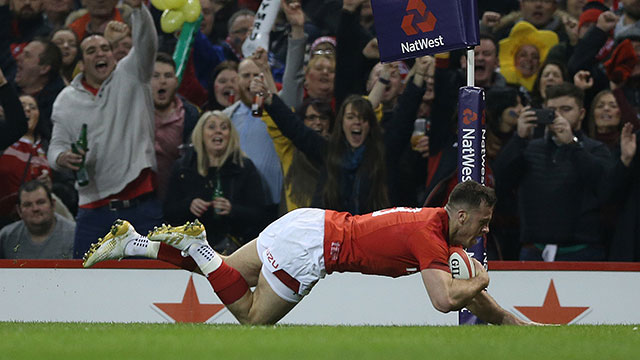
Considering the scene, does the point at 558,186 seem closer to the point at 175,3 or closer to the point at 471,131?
the point at 471,131

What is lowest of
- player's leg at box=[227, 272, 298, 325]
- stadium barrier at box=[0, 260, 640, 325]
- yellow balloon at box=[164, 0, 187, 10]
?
stadium barrier at box=[0, 260, 640, 325]

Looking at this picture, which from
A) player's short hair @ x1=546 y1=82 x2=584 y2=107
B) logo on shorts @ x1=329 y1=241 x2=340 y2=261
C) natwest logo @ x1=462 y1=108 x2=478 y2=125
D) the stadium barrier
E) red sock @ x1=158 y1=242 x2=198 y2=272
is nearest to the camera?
logo on shorts @ x1=329 y1=241 x2=340 y2=261

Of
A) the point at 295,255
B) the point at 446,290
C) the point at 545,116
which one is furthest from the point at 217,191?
the point at 446,290

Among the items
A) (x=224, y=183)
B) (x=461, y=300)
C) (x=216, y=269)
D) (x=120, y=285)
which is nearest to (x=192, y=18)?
(x=224, y=183)

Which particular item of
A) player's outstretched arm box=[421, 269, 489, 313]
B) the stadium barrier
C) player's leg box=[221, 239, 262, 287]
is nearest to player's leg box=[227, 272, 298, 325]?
player's leg box=[221, 239, 262, 287]

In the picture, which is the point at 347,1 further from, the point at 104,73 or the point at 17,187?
the point at 17,187

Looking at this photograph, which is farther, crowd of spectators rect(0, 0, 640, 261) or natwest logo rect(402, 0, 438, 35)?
crowd of spectators rect(0, 0, 640, 261)

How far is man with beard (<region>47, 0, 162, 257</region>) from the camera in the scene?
11.4 m

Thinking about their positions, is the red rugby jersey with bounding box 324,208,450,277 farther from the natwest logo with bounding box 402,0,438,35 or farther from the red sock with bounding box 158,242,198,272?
the natwest logo with bounding box 402,0,438,35

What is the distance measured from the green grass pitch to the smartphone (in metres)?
3.61

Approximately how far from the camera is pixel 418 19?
8906 millimetres

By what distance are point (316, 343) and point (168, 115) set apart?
6397mm

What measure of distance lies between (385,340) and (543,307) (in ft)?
13.6

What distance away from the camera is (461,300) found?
746 cm
